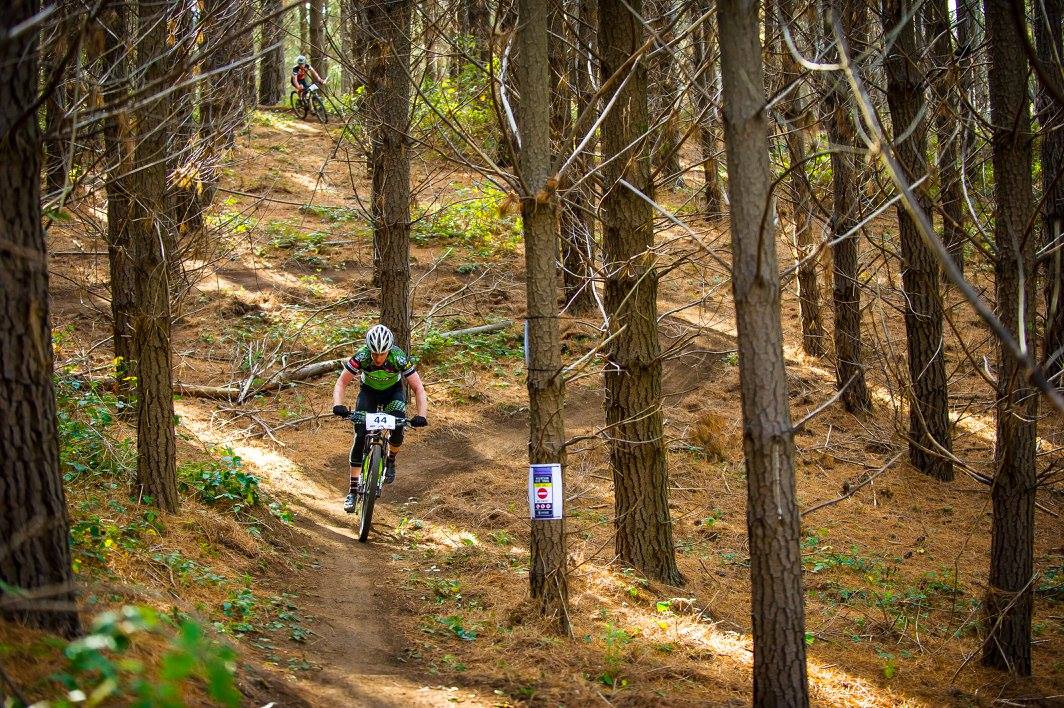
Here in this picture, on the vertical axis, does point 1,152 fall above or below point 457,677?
above

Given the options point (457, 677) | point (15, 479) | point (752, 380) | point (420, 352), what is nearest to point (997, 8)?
point (752, 380)


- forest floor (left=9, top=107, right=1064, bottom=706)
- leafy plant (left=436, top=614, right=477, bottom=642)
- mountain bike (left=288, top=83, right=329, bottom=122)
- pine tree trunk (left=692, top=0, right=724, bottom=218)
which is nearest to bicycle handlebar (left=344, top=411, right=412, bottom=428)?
forest floor (left=9, top=107, right=1064, bottom=706)

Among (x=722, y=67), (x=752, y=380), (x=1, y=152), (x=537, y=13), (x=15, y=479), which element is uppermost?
(x=537, y=13)

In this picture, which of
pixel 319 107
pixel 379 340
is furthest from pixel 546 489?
pixel 319 107

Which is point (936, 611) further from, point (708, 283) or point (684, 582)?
point (708, 283)

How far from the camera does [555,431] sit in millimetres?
6242

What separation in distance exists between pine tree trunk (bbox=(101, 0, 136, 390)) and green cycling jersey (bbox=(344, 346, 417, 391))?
2.32 meters

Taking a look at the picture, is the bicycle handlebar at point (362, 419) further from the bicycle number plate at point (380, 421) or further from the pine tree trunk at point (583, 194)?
the pine tree trunk at point (583, 194)

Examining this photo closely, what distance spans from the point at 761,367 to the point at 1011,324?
3.24 meters

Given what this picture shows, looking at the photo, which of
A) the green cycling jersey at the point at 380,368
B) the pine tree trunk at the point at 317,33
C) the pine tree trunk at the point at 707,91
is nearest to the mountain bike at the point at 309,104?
the pine tree trunk at the point at 317,33

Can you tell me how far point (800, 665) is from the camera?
4770 millimetres

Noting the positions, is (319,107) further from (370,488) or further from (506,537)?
(506,537)

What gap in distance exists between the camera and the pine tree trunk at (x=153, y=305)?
725cm

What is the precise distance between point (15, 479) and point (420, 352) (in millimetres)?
12342
